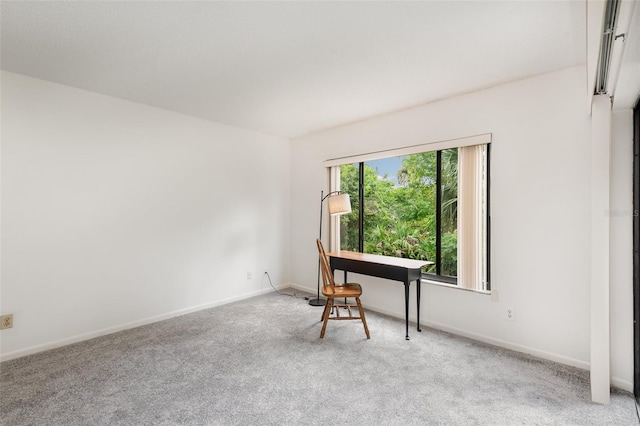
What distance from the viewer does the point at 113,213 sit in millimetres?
3145

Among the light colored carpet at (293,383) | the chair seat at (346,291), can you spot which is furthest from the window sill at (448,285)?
the chair seat at (346,291)

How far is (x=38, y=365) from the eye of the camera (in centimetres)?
246

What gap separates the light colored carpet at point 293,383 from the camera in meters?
1.86

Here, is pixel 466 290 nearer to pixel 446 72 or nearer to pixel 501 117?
pixel 501 117

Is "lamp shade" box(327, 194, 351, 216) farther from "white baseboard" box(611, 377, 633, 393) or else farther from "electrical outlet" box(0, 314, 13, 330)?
"electrical outlet" box(0, 314, 13, 330)

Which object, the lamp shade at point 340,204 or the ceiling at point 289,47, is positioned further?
the lamp shade at point 340,204

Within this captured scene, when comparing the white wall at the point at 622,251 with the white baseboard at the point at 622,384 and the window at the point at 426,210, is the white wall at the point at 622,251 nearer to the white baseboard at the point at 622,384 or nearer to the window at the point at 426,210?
the white baseboard at the point at 622,384

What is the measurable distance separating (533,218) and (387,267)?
1.37 meters

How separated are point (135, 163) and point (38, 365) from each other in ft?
6.54

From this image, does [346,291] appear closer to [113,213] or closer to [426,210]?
[426,210]

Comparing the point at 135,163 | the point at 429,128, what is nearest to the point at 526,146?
the point at 429,128

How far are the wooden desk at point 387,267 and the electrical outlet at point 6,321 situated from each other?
3.00 m

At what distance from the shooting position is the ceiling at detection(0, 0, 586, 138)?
1.80 m

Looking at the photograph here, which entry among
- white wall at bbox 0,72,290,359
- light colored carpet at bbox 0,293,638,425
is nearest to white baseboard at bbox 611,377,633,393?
light colored carpet at bbox 0,293,638,425
